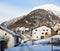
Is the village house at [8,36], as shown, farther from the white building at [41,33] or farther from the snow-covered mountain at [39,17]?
the snow-covered mountain at [39,17]

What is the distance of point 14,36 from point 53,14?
110504 mm

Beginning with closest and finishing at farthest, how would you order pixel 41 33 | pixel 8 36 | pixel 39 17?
1. pixel 8 36
2. pixel 41 33
3. pixel 39 17

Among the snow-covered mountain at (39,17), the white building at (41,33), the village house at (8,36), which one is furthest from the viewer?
the snow-covered mountain at (39,17)

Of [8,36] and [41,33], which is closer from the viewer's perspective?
[8,36]

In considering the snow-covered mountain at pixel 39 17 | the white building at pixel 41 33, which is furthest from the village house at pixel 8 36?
the snow-covered mountain at pixel 39 17

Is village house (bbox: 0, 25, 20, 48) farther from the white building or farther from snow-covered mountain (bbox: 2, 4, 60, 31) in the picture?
snow-covered mountain (bbox: 2, 4, 60, 31)

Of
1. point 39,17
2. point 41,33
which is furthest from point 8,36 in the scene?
point 39,17

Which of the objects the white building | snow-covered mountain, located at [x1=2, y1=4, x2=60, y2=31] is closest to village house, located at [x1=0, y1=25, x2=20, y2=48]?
the white building

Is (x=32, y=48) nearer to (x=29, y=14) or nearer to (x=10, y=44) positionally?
(x=10, y=44)

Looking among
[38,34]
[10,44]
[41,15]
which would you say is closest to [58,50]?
[10,44]

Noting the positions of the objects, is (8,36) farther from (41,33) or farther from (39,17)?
(39,17)

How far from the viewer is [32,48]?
326 inches

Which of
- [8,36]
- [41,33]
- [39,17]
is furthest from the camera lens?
[39,17]

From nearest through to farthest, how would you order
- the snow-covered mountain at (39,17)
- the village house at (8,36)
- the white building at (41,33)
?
the village house at (8,36), the white building at (41,33), the snow-covered mountain at (39,17)
